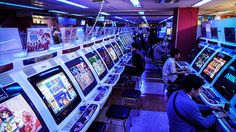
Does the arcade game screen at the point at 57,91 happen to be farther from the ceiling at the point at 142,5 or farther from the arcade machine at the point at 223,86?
the ceiling at the point at 142,5

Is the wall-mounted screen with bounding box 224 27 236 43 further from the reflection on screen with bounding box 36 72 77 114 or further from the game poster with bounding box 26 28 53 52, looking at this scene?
the game poster with bounding box 26 28 53 52

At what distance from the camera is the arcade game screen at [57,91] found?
2076 mm

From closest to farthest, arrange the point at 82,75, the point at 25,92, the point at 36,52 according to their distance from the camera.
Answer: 1. the point at 25,92
2. the point at 36,52
3. the point at 82,75

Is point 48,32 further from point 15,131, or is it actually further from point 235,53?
point 235,53

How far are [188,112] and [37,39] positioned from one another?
1.91 meters

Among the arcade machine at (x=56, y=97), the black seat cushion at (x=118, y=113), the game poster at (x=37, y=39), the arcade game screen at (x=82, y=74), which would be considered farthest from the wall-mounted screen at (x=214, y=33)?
the game poster at (x=37, y=39)

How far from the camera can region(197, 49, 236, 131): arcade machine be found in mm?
2355

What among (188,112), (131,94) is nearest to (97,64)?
(131,94)

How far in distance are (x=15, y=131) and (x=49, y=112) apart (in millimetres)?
410

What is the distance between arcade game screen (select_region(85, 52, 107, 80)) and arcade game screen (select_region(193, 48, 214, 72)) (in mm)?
2082

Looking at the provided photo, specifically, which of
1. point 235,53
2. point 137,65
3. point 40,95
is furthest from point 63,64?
point 137,65

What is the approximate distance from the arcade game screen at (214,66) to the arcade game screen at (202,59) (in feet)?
1.30

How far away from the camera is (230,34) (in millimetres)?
3426

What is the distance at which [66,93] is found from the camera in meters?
2.50
